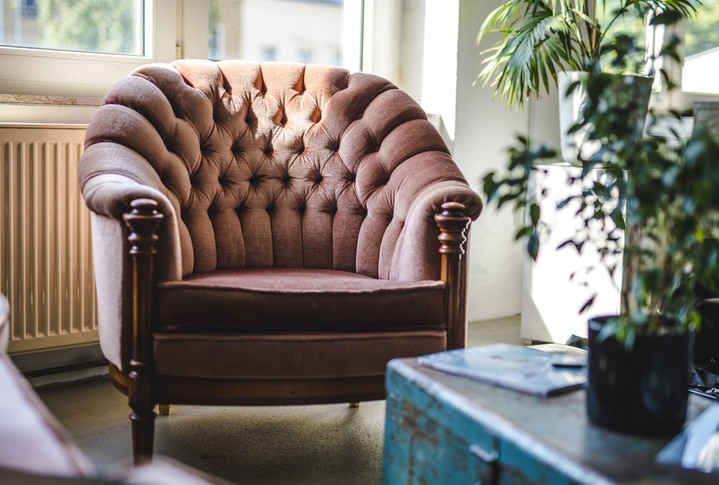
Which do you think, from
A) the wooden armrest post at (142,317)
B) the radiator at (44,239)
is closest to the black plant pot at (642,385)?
the wooden armrest post at (142,317)

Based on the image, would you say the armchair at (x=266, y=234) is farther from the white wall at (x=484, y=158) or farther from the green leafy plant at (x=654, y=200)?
the white wall at (x=484, y=158)

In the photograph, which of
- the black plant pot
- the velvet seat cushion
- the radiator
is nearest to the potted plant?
the black plant pot

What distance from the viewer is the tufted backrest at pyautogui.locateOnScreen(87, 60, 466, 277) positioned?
2266mm

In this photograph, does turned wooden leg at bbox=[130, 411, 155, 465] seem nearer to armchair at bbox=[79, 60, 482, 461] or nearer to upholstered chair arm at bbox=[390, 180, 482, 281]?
armchair at bbox=[79, 60, 482, 461]

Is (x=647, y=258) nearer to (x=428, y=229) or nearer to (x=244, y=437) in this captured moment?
(x=428, y=229)

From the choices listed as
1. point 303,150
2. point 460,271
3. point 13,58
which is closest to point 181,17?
point 13,58

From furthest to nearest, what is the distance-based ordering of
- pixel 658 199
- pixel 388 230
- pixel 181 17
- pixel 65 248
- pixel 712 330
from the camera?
pixel 181 17, pixel 65 248, pixel 388 230, pixel 712 330, pixel 658 199

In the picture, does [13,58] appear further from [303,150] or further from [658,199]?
[658,199]

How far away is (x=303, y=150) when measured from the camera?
2.49m

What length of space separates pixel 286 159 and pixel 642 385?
1.52 meters

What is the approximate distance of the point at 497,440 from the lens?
1135mm

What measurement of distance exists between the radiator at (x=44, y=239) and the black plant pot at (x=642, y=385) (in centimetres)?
179

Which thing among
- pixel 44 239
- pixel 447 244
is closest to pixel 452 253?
pixel 447 244

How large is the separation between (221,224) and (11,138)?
2.09 feet
